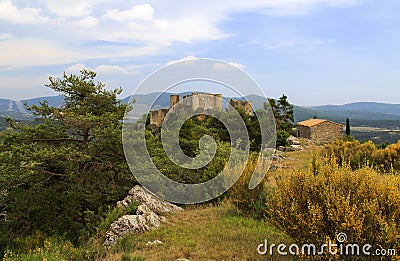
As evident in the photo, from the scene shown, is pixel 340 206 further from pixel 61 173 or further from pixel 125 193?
pixel 61 173

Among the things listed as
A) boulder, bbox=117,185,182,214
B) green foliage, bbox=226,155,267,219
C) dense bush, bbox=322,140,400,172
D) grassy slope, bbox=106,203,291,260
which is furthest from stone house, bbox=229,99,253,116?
dense bush, bbox=322,140,400,172

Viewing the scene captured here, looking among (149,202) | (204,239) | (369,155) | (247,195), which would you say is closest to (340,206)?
(204,239)

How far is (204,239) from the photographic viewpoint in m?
5.70

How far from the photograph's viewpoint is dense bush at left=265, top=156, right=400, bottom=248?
12.5 feet

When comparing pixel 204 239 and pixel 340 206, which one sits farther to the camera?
pixel 204 239

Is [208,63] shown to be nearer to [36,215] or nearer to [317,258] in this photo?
[317,258]

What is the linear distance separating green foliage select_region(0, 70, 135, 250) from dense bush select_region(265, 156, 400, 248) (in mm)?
5399

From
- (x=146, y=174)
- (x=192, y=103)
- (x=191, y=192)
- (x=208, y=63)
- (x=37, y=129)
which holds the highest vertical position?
(x=208, y=63)

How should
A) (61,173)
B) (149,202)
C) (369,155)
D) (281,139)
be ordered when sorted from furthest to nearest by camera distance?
1. (281,139)
2. (369,155)
3. (61,173)
4. (149,202)

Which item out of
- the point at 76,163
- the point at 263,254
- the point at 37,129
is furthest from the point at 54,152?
the point at 263,254

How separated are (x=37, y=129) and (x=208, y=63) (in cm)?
Result: 640

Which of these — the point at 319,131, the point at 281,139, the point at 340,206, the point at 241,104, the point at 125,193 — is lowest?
the point at 125,193

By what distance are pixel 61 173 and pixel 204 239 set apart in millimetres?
6236

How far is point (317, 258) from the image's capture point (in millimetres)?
4121
